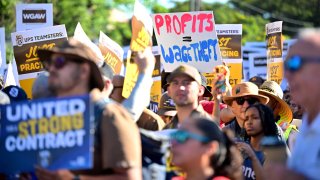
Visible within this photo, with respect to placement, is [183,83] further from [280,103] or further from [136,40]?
[280,103]

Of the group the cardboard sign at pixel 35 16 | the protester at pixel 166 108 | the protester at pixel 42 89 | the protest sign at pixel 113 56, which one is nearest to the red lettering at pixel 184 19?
the protest sign at pixel 113 56

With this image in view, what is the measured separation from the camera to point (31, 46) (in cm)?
1006

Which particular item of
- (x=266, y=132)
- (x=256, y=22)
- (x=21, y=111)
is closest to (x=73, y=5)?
(x=256, y=22)

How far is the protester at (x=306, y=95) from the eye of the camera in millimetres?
4238

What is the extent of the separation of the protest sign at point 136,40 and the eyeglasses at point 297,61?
2.40 meters

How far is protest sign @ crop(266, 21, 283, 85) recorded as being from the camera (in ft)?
38.5

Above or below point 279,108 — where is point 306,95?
above

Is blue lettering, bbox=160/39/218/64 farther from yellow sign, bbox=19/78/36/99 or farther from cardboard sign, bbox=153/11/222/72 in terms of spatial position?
yellow sign, bbox=19/78/36/99

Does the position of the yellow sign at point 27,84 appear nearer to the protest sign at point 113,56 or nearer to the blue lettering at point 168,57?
the protest sign at point 113,56

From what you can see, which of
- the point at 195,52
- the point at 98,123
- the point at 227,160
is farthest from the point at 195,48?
the point at 98,123

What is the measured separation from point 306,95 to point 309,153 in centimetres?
27

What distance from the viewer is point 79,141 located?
4.67m

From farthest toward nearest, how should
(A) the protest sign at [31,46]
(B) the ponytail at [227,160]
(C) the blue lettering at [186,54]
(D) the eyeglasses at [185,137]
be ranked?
(A) the protest sign at [31,46] → (C) the blue lettering at [186,54] → (B) the ponytail at [227,160] → (D) the eyeglasses at [185,137]

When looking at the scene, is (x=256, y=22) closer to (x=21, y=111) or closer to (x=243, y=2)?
(x=243, y=2)
